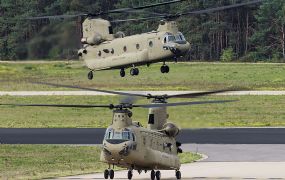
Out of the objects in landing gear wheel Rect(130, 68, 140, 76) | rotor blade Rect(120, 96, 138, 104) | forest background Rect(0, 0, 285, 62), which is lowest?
rotor blade Rect(120, 96, 138, 104)

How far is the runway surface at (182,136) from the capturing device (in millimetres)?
78812

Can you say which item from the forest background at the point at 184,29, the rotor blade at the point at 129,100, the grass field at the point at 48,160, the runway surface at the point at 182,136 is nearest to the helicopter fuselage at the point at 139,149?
the rotor blade at the point at 129,100

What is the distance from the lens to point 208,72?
141875mm

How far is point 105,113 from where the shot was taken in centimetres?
Answer: 10675

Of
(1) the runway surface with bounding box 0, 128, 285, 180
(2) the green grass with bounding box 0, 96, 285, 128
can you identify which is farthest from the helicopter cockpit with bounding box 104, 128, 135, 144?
(2) the green grass with bounding box 0, 96, 285, 128

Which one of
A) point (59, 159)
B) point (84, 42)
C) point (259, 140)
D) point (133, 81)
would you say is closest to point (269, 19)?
point (133, 81)

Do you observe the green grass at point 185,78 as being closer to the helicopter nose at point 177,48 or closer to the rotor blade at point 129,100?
the helicopter nose at point 177,48

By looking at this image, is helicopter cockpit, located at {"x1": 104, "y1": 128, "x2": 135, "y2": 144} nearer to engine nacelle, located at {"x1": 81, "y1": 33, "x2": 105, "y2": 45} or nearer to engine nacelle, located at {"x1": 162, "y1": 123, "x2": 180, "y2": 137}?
engine nacelle, located at {"x1": 162, "y1": 123, "x2": 180, "y2": 137}

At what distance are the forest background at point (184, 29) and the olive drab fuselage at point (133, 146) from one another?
4.01 meters

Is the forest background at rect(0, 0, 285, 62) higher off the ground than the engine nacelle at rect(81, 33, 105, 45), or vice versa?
the forest background at rect(0, 0, 285, 62)

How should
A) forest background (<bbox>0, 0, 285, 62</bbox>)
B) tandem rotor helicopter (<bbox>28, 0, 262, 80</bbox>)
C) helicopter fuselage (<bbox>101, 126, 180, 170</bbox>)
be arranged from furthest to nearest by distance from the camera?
tandem rotor helicopter (<bbox>28, 0, 262, 80</bbox>), helicopter fuselage (<bbox>101, 126, 180, 170</bbox>), forest background (<bbox>0, 0, 285, 62</bbox>)

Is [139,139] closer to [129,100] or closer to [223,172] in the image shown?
[129,100]

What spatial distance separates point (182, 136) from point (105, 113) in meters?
23.6

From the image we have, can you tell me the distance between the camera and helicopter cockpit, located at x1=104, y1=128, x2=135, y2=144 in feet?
164
